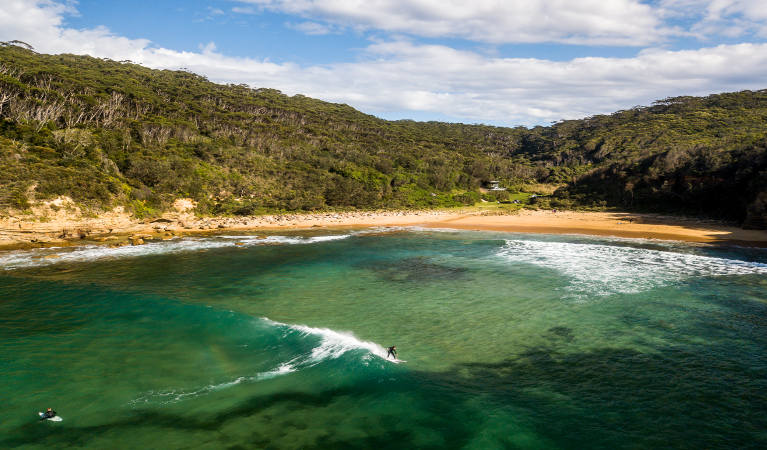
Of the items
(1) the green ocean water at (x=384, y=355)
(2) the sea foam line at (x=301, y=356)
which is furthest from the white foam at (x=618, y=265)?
(2) the sea foam line at (x=301, y=356)

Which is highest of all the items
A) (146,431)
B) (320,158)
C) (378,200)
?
(320,158)

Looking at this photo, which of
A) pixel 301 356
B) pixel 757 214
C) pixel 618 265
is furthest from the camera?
pixel 757 214

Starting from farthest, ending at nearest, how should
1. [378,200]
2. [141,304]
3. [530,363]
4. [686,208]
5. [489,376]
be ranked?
[378,200]
[686,208]
[141,304]
[530,363]
[489,376]

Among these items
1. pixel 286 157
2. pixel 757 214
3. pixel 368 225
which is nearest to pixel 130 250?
pixel 368 225

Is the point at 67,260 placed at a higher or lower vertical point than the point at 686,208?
lower

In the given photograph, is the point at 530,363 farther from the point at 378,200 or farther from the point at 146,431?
the point at 378,200

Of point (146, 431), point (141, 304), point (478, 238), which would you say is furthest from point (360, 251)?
point (146, 431)

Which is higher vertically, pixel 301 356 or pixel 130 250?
pixel 130 250

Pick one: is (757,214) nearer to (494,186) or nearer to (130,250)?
(494,186)
